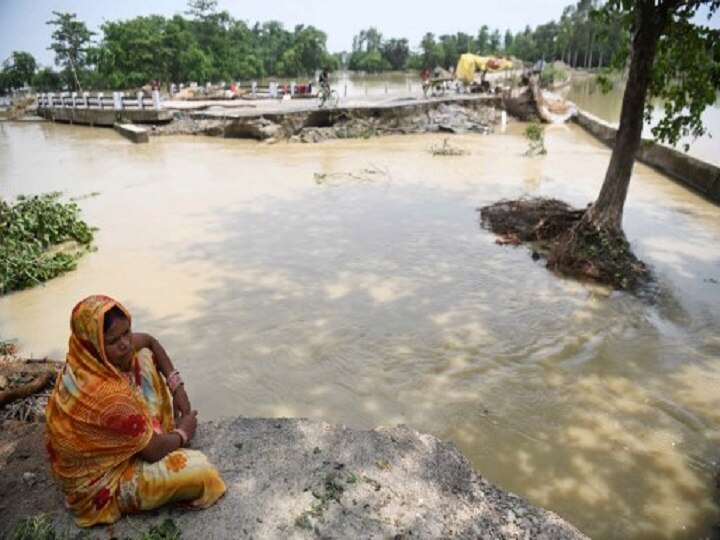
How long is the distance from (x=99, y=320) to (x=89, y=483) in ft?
2.50

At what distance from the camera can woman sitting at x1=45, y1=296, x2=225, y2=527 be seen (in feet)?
7.27

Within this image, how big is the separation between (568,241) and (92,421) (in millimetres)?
6519

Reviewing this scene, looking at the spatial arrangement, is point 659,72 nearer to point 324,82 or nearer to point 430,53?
point 324,82

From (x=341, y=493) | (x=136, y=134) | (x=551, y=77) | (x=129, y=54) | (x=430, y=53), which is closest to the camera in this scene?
(x=341, y=493)

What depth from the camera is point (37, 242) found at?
24.0 feet

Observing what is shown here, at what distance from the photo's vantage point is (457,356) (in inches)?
198

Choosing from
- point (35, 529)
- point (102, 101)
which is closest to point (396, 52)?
point (102, 101)

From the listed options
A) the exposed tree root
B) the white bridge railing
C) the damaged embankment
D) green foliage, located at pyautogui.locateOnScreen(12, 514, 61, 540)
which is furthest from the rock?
the white bridge railing

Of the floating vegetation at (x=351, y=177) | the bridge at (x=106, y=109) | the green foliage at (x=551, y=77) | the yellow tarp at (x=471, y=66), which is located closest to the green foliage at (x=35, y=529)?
the floating vegetation at (x=351, y=177)

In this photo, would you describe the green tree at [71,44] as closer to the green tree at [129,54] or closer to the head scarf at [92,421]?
the green tree at [129,54]

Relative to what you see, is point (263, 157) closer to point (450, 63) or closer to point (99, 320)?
point (99, 320)

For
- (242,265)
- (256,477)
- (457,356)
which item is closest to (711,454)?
(457,356)

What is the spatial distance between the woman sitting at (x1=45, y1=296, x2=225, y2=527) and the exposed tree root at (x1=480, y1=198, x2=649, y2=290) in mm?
5595

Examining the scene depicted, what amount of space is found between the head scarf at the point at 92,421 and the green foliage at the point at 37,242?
483 centimetres
